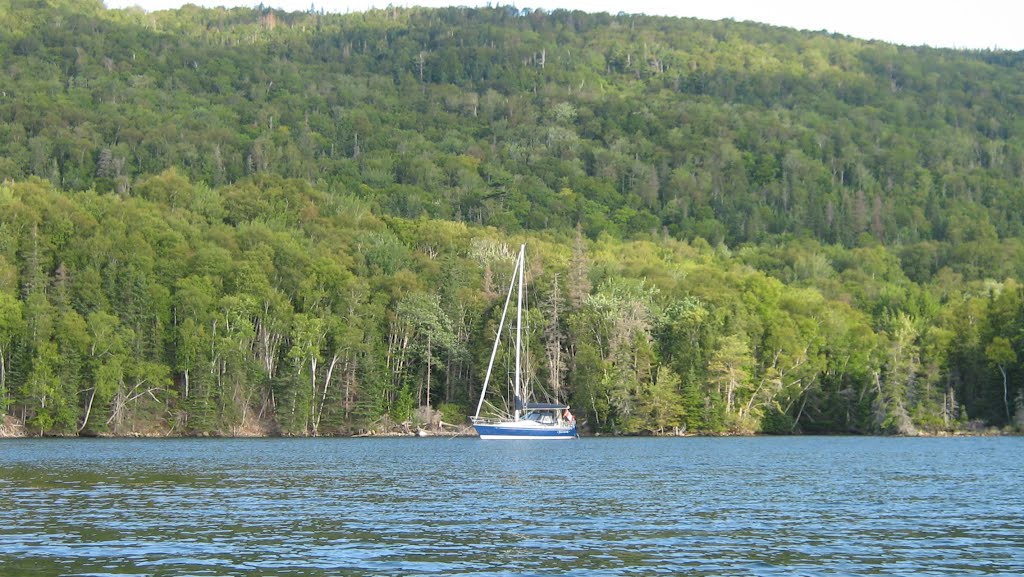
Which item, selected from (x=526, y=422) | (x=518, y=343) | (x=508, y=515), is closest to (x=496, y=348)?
(x=518, y=343)

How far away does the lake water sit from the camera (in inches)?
1158

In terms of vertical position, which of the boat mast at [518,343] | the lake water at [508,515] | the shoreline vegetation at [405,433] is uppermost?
the boat mast at [518,343]

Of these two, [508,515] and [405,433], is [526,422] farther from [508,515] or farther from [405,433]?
[508,515]

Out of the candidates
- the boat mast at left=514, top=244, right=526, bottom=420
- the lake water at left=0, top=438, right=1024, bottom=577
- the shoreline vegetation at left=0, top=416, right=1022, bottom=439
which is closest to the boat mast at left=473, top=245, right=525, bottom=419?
the boat mast at left=514, top=244, right=526, bottom=420

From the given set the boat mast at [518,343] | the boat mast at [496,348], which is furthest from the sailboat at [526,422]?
the boat mast at [496,348]

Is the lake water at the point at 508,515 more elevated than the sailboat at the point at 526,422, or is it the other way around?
the sailboat at the point at 526,422

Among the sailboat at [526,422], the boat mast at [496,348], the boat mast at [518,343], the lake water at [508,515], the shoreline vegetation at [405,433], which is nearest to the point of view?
the lake water at [508,515]

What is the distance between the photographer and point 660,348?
114 meters

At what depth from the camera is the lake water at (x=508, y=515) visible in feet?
96.5

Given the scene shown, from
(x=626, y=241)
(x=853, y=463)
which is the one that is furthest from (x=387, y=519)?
(x=626, y=241)

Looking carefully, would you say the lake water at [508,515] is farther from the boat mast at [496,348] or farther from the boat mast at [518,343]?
the boat mast at [496,348]

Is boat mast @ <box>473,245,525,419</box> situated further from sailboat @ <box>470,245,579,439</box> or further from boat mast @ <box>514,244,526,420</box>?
boat mast @ <box>514,244,526,420</box>

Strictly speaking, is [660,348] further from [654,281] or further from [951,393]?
[951,393]

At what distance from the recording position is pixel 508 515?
128ft
